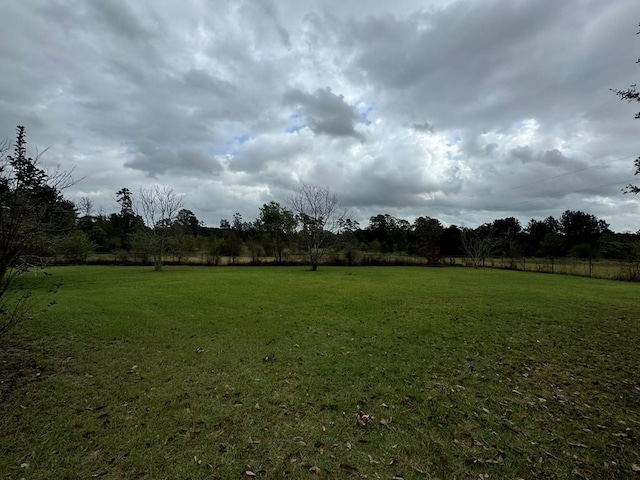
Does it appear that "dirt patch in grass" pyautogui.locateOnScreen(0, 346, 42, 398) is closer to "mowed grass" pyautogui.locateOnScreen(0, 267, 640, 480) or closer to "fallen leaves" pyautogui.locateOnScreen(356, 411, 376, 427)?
"mowed grass" pyautogui.locateOnScreen(0, 267, 640, 480)

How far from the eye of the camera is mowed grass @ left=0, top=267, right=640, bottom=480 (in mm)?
2986

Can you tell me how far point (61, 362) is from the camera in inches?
205

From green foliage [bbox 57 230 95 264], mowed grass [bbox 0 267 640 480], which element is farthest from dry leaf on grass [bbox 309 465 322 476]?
green foliage [bbox 57 230 95 264]

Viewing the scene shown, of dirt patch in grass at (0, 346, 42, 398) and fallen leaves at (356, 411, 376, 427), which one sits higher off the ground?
dirt patch in grass at (0, 346, 42, 398)

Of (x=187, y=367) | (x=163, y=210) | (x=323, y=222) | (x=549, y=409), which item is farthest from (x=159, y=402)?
(x=163, y=210)

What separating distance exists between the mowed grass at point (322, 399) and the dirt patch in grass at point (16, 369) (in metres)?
0.13

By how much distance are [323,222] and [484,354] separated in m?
23.1

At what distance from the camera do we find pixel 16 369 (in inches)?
190

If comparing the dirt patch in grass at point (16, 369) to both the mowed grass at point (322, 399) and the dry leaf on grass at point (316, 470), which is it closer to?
the mowed grass at point (322, 399)

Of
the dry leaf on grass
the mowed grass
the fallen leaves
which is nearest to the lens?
the dry leaf on grass

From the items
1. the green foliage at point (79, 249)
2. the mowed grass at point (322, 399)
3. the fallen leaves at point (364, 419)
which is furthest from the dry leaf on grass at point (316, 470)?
the green foliage at point (79, 249)

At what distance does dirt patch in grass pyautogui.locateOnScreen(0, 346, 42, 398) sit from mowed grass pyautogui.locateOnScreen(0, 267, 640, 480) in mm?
131

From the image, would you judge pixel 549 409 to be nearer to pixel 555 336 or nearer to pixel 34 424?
pixel 555 336

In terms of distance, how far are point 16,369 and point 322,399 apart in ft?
16.6
